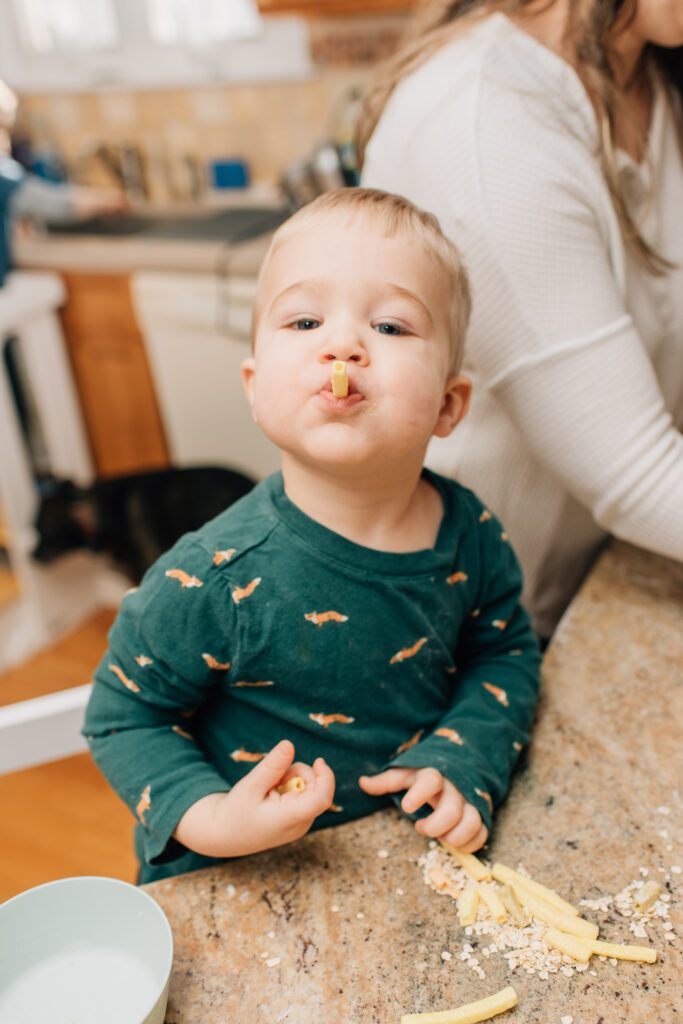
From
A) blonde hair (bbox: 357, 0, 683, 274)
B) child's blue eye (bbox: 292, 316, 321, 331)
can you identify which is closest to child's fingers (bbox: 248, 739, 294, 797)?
child's blue eye (bbox: 292, 316, 321, 331)

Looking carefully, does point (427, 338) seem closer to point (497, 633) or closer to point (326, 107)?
point (497, 633)

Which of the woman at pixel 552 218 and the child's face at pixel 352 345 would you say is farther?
the woman at pixel 552 218

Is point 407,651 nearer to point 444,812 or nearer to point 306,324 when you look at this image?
point 444,812

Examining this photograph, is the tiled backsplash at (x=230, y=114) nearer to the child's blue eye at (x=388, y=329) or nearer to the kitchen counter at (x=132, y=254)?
the kitchen counter at (x=132, y=254)

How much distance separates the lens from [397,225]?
0.73 meters

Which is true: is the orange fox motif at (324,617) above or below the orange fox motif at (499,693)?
above

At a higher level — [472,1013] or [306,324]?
[306,324]

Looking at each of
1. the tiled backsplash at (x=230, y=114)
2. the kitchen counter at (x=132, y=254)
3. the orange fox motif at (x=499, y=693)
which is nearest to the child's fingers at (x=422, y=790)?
the orange fox motif at (x=499, y=693)

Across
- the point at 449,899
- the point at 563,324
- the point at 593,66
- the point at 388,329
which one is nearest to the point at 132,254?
the point at 593,66

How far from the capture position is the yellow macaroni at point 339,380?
64 cm

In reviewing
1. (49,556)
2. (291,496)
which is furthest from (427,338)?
(49,556)

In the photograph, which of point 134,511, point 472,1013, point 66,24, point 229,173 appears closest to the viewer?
point 472,1013

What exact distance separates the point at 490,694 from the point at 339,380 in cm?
34

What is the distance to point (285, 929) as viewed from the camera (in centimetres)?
65
